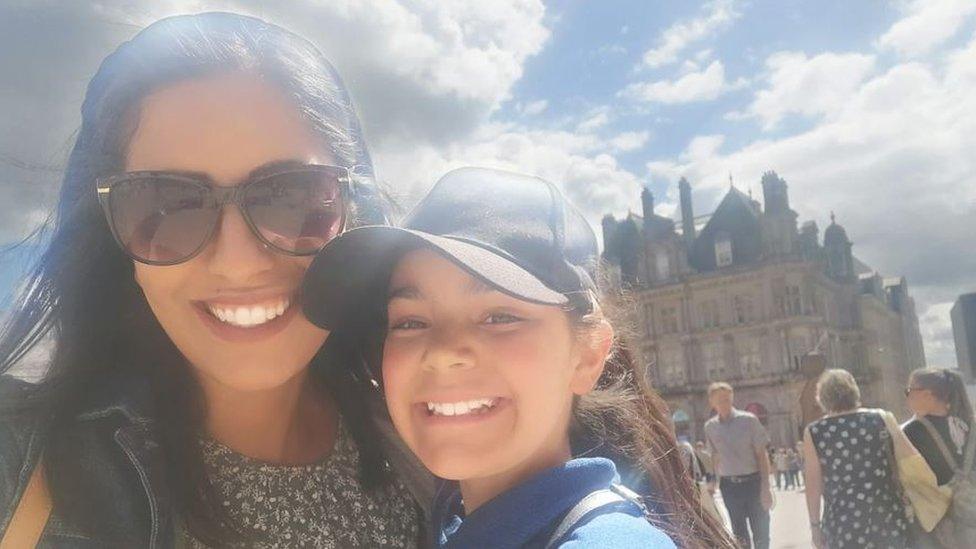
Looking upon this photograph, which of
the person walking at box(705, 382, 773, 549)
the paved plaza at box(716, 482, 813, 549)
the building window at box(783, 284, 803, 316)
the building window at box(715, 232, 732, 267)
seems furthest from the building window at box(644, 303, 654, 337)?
the person walking at box(705, 382, 773, 549)

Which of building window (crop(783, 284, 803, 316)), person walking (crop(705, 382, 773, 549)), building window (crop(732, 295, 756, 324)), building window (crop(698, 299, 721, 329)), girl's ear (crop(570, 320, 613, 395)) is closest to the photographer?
girl's ear (crop(570, 320, 613, 395))

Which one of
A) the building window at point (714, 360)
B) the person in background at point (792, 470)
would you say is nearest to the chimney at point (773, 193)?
the building window at point (714, 360)

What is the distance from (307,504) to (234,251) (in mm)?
503

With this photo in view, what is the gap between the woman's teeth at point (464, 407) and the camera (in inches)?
59.2

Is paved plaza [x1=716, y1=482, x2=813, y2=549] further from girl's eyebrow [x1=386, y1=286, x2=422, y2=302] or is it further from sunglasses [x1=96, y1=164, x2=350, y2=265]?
sunglasses [x1=96, y1=164, x2=350, y2=265]

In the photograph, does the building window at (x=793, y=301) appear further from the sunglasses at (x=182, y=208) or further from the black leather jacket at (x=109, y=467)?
the black leather jacket at (x=109, y=467)

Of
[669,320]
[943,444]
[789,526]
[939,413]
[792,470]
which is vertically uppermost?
[669,320]

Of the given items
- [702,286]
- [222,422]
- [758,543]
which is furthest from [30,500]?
[702,286]

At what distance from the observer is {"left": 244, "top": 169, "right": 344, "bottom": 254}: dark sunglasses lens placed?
1.45 meters

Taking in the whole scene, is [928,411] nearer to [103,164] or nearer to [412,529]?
[412,529]

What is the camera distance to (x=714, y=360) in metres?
41.2

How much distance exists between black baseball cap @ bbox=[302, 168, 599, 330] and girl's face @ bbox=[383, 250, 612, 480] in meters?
0.06

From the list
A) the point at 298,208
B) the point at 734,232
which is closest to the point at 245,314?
the point at 298,208

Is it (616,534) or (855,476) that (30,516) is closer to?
(616,534)
